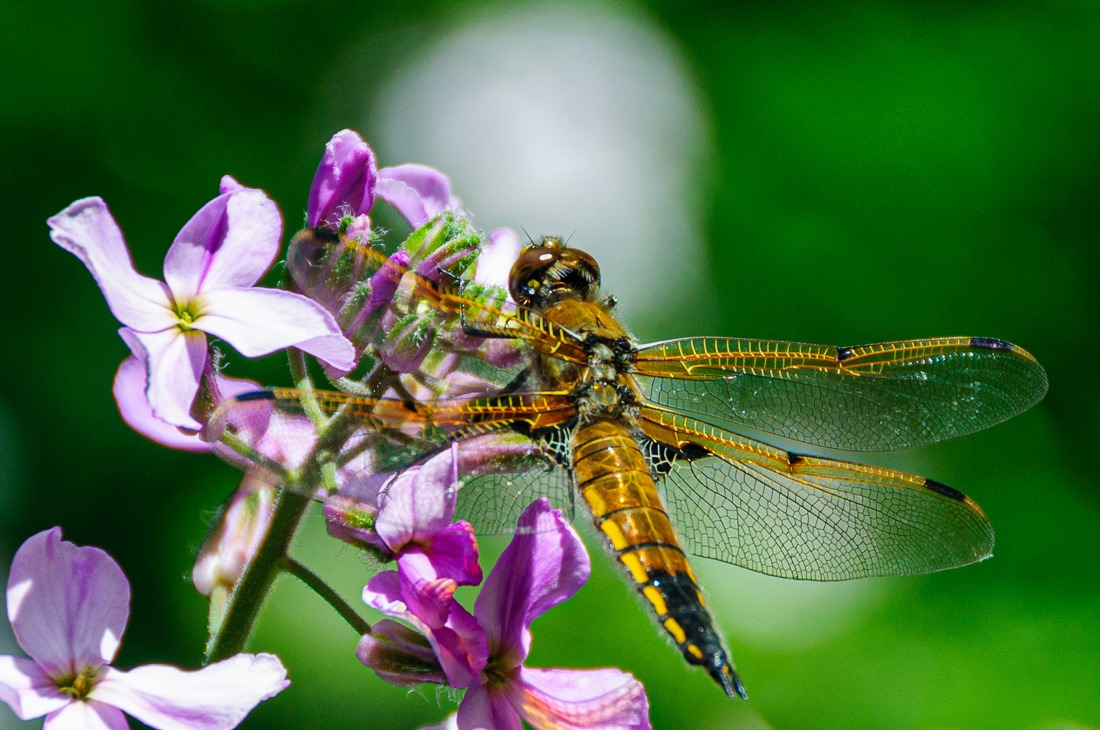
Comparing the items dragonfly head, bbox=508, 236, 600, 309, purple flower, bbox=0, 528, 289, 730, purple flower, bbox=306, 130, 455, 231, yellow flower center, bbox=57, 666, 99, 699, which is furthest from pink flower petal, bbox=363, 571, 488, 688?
dragonfly head, bbox=508, 236, 600, 309

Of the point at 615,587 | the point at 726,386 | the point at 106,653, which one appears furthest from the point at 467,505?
the point at 615,587

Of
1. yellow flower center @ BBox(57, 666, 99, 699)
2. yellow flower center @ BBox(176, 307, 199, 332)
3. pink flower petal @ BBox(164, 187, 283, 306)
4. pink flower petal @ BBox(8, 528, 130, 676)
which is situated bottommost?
yellow flower center @ BBox(57, 666, 99, 699)

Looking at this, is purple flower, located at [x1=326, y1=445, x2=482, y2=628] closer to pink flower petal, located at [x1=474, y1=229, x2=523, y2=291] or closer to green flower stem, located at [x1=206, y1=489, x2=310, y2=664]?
green flower stem, located at [x1=206, y1=489, x2=310, y2=664]

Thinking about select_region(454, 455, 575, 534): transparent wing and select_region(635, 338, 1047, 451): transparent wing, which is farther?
select_region(635, 338, 1047, 451): transparent wing

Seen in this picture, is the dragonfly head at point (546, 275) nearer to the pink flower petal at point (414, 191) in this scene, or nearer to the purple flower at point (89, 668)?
the pink flower petal at point (414, 191)

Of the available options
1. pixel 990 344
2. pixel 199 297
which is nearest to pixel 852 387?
pixel 990 344

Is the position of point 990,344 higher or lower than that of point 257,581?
higher

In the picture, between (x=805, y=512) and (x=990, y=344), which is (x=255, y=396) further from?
(x=990, y=344)

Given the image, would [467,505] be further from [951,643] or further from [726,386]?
[951,643]
